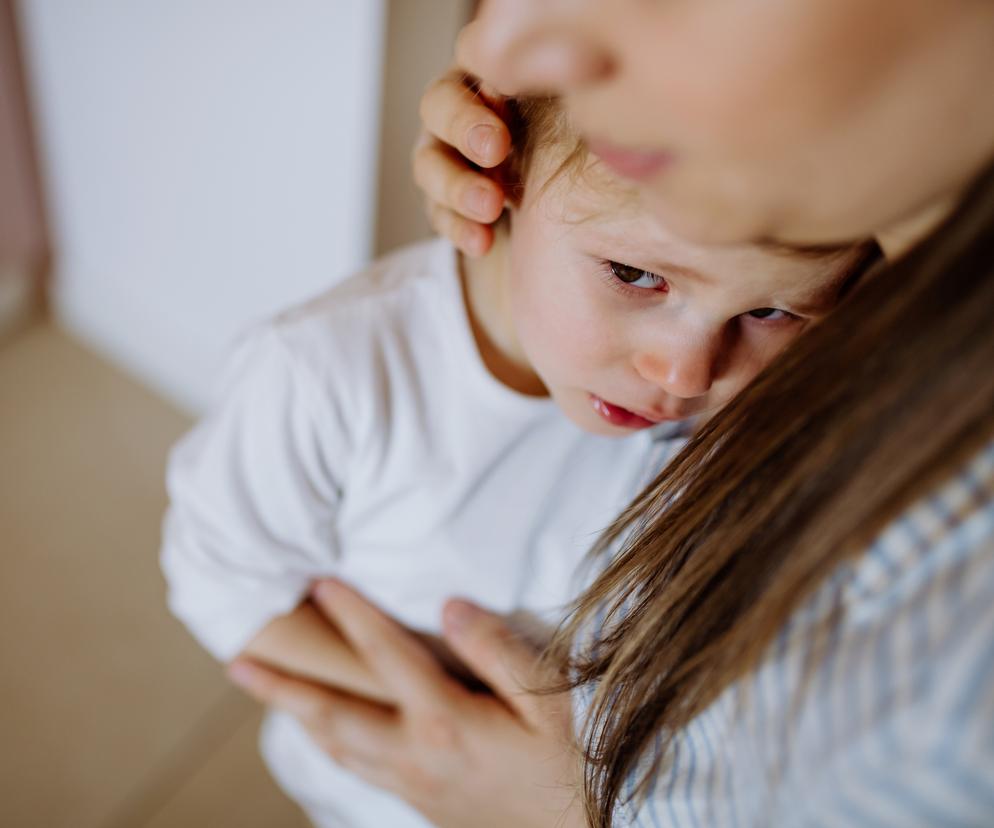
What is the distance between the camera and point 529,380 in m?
0.62

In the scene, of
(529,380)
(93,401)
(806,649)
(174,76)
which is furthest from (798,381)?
(93,401)

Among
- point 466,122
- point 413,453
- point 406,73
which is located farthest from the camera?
point 406,73

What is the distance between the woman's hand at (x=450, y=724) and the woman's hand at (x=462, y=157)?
0.27 m

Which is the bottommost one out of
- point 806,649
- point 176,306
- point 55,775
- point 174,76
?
point 55,775

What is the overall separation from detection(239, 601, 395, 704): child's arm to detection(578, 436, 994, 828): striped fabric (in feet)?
1.23

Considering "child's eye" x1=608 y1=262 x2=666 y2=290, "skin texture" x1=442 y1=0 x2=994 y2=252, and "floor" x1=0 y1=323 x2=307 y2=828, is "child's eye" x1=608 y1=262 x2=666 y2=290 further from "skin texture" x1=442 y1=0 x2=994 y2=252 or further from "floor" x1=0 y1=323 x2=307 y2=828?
"floor" x1=0 y1=323 x2=307 y2=828

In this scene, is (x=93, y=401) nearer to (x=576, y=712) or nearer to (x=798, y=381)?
(x=576, y=712)

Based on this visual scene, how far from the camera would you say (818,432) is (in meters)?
0.36

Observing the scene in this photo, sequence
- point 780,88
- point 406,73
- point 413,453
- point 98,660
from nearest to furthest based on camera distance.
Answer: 1. point 780,88
2. point 413,453
3. point 406,73
4. point 98,660

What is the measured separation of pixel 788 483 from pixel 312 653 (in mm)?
430

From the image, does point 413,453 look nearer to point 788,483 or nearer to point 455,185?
point 455,185

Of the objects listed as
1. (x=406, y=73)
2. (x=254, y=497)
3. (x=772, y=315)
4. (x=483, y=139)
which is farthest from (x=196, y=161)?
(x=772, y=315)

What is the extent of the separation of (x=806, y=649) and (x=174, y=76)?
0.91m

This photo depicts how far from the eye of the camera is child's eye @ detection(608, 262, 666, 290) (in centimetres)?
45
